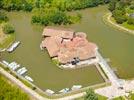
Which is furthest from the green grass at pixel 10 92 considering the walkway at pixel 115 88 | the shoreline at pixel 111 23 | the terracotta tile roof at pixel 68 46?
the shoreline at pixel 111 23

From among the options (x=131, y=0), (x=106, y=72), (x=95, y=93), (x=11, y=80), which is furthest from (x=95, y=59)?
(x=131, y=0)

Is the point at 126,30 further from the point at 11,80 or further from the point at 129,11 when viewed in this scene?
the point at 11,80

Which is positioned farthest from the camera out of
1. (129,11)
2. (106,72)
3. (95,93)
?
(129,11)

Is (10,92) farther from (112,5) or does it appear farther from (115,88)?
(112,5)

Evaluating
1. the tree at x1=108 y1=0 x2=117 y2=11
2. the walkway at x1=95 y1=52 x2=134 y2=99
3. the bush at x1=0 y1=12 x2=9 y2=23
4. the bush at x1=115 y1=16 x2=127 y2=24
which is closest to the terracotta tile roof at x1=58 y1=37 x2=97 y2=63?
the walkway at x1=95 y1=52 x2=134 y2=99

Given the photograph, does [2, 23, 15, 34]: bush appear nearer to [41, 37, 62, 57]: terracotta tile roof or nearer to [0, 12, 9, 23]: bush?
[0, 12, 9, 23]: bush

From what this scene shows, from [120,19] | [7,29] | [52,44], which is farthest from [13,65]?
[120,19]
